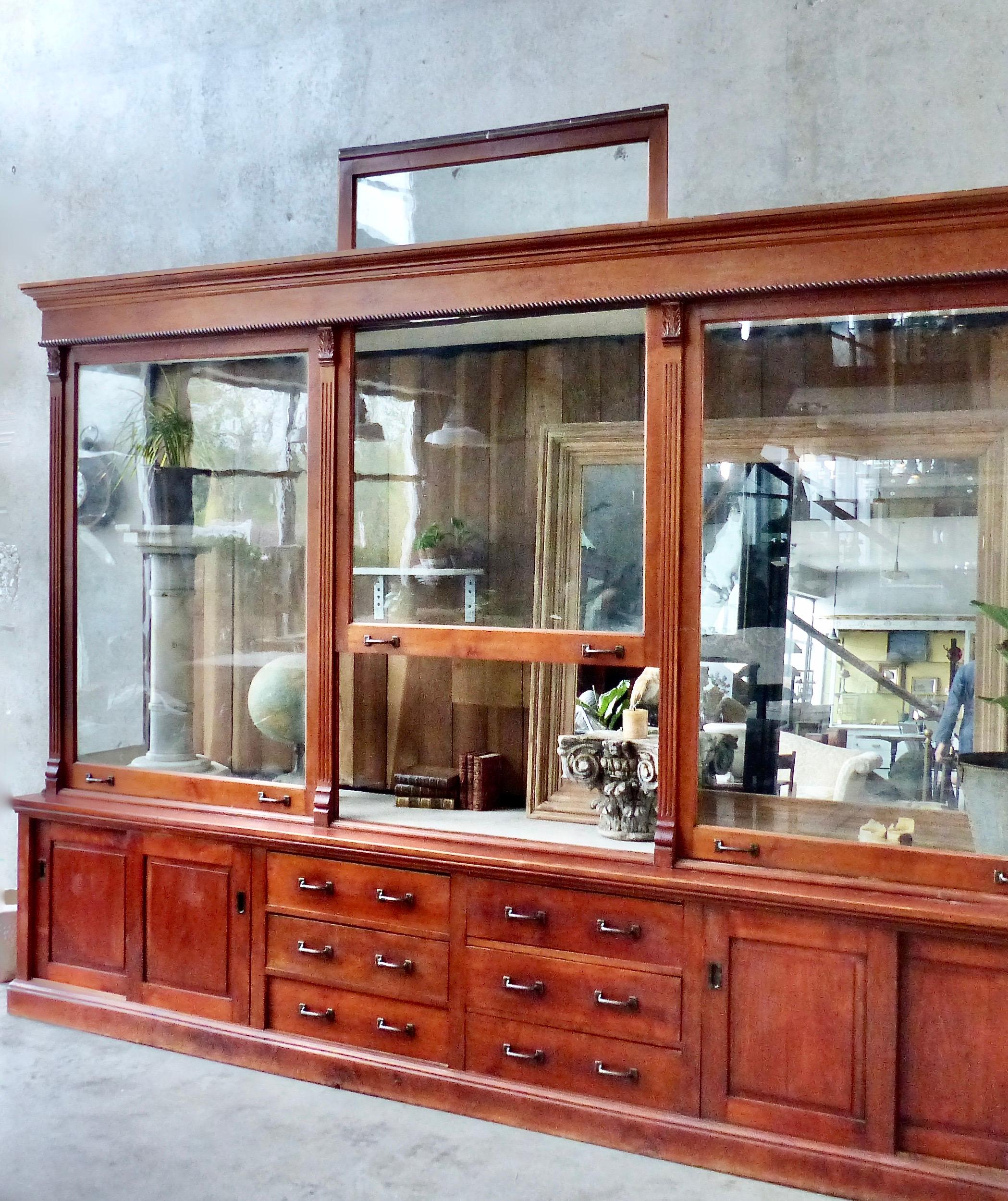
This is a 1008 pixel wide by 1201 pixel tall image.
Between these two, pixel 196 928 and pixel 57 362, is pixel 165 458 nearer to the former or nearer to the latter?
pixel 57 362

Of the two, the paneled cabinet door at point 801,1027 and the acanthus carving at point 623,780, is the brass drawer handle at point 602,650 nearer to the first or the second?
the acanthus carving at point 623,780

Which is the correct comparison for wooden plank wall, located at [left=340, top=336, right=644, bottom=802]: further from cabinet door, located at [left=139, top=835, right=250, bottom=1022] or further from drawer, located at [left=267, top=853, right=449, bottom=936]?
cabinet door, located at [left=139, top=835, right=250, bottom=1022]

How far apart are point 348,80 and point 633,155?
1282mm

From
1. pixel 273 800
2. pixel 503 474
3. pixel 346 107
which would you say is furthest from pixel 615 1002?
pixel 346 107

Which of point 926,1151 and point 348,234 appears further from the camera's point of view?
point 348,234

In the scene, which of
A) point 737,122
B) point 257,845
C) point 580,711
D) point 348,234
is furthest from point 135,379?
point 737,122

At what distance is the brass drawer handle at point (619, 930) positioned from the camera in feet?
7.94

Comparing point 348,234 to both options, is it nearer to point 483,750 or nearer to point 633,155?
point 633,155

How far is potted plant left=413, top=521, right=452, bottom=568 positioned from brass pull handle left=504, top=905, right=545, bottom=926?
0.87 metres

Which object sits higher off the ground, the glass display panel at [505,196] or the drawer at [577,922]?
the glass display panel at [505,196]

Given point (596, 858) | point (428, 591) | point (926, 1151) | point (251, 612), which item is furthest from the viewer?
point (251, 612)

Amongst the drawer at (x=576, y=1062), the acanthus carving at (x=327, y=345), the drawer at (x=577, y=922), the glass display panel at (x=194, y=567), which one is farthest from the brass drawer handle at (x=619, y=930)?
the acanthus carving at (x=327, y=345)

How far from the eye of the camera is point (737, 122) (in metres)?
2.92

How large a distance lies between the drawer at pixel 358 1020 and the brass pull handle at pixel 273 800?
1.51 ft
